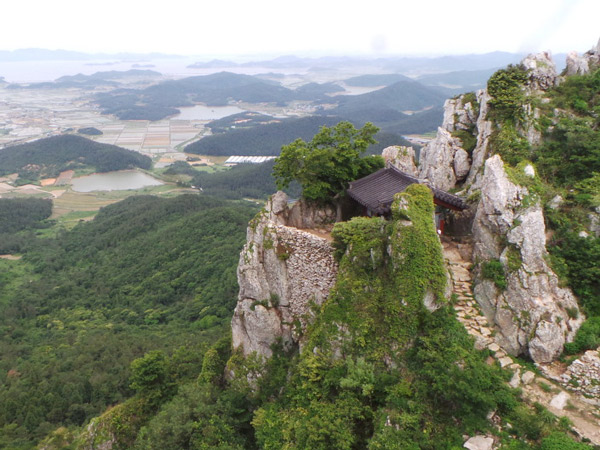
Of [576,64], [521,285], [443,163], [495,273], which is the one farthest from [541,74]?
[521,285]

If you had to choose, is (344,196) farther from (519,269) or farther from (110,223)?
(110,223)

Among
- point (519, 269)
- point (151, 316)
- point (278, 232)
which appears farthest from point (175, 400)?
point (151, 316)

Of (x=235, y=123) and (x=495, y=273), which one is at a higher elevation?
(x=235, y=123)

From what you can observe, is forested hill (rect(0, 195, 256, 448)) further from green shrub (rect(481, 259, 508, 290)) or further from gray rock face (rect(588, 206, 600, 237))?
gray rock face (rect(588, 206, 600, 237))

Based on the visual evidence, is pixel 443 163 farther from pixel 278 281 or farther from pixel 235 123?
pixel 235 123

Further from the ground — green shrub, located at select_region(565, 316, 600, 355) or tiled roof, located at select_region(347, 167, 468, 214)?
tiled roof, located at select_region(347, 167, 468, 214)

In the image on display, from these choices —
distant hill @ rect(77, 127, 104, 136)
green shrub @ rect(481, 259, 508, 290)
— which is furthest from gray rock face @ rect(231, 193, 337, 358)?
distant hill @ rect(77, 127, 104, 136)
